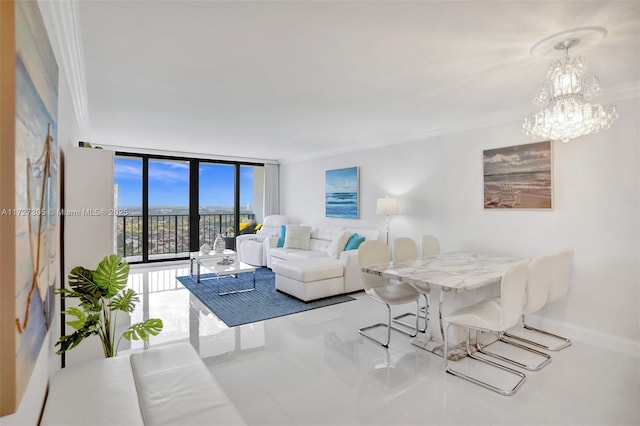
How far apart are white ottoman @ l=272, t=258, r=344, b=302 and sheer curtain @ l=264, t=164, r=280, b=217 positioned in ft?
11.6

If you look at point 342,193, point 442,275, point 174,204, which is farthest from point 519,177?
point 174,204

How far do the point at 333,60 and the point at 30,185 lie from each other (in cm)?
214

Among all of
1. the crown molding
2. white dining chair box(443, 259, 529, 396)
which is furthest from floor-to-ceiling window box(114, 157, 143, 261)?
white dining chair box(443, 259, 529, 396)

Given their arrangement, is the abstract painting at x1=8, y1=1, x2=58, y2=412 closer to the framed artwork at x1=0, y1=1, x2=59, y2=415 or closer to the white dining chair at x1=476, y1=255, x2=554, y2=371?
the framed artwork at x1=0, y1=1, x2=59, y2=415

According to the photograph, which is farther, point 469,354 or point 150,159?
point 150,159

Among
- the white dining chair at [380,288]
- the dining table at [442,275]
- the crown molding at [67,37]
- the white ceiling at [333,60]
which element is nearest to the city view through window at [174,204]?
the white ceiling at [333,60]

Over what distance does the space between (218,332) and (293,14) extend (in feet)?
9.95

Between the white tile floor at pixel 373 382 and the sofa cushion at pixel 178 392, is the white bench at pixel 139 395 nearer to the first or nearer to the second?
the sofa cushion at pixel 178 392

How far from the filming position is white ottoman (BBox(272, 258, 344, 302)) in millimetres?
4508

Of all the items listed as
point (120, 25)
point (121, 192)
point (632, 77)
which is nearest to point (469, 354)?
point (632, 77)

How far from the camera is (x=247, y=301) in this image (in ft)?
15.0

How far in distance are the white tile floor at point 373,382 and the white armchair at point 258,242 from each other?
11.0 ft

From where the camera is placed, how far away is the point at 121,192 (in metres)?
7.37

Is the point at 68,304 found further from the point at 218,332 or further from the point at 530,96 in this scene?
the point at 530,96
